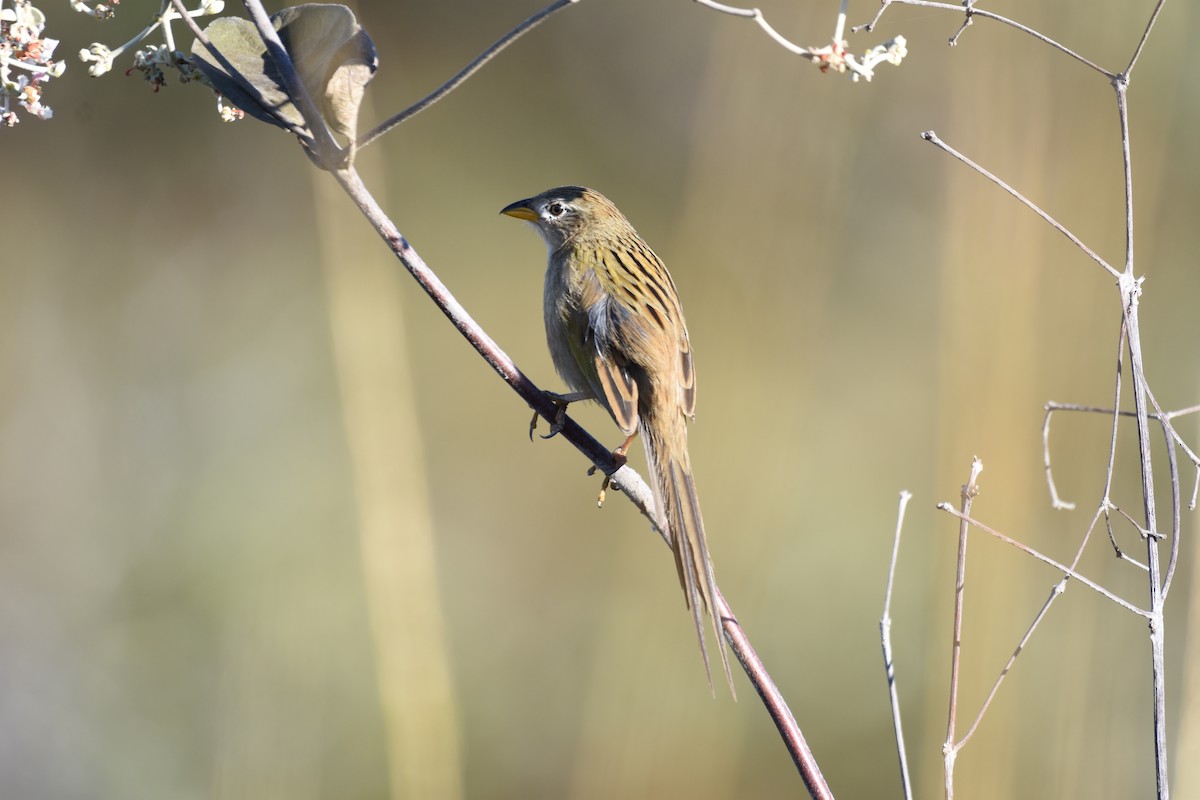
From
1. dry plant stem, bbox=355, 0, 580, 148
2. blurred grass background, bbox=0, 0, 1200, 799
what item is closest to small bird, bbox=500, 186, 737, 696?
dry plant stem, bbox=355, 0, 580, 148

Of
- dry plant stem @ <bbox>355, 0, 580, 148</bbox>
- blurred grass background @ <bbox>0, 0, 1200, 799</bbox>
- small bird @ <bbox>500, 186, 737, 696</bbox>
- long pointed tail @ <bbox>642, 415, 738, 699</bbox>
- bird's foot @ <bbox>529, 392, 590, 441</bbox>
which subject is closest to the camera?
dry plant stem @ <bbox>355, 0, 580, 148</bbox>

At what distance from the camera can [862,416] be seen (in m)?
4.26

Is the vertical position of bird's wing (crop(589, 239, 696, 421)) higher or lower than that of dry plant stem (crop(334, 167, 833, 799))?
higher

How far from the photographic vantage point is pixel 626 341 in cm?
215

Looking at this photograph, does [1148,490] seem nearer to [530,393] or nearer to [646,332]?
[530,393]

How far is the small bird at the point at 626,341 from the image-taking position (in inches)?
78.6

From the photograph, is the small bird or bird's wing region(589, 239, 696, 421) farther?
bird's wing region(589, 239, 696, 421)

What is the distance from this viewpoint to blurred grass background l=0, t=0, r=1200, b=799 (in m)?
3.63

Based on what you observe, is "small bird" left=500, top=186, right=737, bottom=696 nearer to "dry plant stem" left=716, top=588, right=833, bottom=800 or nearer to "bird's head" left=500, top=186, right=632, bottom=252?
"bird's head" left=500, top=186, right=632, bottom=252

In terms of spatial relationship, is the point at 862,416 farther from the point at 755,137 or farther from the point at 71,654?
the point at 71,654

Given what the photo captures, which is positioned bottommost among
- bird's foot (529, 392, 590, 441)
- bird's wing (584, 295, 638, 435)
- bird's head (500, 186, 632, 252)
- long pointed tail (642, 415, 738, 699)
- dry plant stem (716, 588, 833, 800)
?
dry plant stem (716, 588, 833, 800)

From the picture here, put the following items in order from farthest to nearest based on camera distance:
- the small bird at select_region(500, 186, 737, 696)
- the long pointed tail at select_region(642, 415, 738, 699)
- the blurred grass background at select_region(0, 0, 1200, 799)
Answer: the blurred grass background at select_region(0, 0, 1200, 799)
the small bird at select_region(500, 186, 737, 696)
the long pointed tail at select_region(642, 415, 738, 699)

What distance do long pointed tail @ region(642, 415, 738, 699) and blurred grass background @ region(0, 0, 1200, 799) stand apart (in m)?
1.74

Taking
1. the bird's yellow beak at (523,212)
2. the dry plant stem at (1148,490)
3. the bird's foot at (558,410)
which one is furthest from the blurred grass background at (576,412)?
the dry plant stem at (1148,490)
